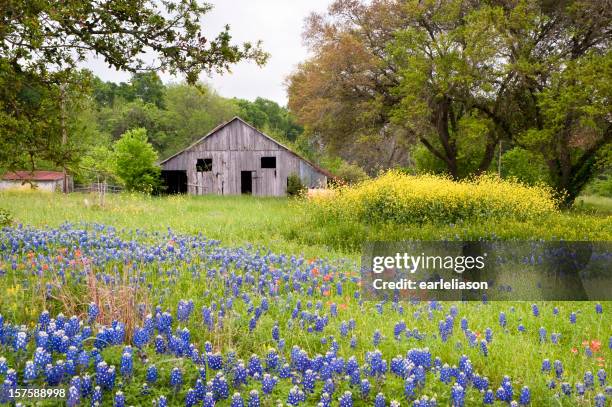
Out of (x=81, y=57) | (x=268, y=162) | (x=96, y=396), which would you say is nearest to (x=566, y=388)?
(x=96, y=396)

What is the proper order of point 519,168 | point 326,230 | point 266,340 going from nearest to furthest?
point 266,340 → point 326,230 → point 519,168

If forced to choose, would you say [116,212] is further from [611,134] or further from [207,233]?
[611,134]

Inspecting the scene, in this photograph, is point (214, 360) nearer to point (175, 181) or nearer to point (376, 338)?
point (376, 338)

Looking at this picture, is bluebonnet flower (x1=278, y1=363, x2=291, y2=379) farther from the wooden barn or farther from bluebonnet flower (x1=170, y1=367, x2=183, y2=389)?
the wooden barn

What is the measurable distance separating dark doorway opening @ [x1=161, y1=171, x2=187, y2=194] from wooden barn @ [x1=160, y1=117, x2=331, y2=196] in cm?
183

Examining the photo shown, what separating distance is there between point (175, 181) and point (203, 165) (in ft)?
13.5

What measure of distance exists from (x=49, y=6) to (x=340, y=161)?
195 ft

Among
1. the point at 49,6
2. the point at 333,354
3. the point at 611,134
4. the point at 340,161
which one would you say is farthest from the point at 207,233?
the point at 340,161

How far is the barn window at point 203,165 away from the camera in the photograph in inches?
1566

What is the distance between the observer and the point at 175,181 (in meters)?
43.0

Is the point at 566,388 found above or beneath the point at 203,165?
beneath

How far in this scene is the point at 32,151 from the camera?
6703 millimetres

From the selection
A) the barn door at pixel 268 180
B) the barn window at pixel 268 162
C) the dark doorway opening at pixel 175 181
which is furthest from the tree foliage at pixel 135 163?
the barn window at pixel 268 162

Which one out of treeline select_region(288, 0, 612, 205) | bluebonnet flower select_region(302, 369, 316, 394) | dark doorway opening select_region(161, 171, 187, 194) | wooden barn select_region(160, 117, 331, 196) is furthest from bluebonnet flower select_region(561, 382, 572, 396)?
dark doorway opening select_region(161, 171, 187, 194)
